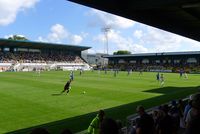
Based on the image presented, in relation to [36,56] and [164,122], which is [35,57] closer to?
[36,56]

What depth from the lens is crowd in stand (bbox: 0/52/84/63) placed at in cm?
9762

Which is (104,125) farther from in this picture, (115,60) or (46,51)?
(115,60)

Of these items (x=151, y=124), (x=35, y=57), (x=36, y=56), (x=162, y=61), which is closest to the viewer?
(x=151, y=124)

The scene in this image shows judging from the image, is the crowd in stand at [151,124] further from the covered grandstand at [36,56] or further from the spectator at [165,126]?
the covered grandstand at [36,56]

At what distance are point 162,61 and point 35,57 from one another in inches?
1772

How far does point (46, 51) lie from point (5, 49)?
1669cm

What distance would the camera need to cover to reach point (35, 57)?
106m

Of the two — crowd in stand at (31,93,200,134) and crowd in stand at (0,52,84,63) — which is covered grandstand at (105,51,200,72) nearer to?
crowd in stand at (0,52,84,63)

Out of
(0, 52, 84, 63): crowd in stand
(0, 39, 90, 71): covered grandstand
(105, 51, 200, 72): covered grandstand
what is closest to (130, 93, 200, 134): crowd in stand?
(105, 51, 200, 72): covered grandstand

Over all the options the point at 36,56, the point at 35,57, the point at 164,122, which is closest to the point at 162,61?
the point at 36,56

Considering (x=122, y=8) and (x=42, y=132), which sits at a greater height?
(x=122, y=8)

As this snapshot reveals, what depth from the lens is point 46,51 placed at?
11369 centimetres

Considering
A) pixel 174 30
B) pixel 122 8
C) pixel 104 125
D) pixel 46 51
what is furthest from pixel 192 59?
pixel 104 125

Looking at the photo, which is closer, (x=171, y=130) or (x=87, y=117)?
(x=171, y=130)
